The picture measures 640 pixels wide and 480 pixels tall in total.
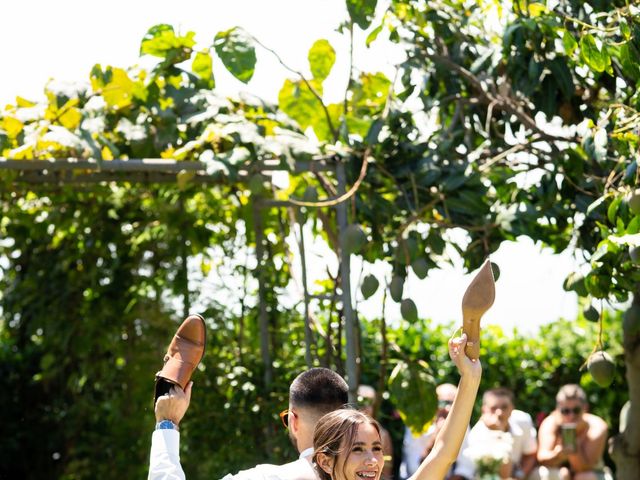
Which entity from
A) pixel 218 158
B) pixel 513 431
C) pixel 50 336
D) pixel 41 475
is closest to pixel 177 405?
pixel 218 158

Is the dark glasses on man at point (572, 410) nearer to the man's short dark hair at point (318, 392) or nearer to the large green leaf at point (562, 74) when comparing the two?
the large green leaf at point (562, 74)

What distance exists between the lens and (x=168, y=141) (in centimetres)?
539

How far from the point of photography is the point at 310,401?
3.12 m

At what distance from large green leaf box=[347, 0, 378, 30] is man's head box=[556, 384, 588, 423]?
8.42 feet

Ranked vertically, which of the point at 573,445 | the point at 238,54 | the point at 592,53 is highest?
the point at 238,54

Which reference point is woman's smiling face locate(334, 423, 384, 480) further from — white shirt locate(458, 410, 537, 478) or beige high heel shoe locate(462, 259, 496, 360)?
white shirt locate(458, 410, 537, 478)

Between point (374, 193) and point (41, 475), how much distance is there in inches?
153

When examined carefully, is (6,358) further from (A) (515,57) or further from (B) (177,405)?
(B) (177,405)

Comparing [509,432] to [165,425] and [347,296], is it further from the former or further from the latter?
[165,425]

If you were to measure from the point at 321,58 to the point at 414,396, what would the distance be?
1.66 m

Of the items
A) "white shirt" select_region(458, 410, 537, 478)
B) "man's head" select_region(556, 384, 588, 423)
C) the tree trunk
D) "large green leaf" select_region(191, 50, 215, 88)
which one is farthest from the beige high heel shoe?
"man's head" select_region(556, 384, 588, 423)

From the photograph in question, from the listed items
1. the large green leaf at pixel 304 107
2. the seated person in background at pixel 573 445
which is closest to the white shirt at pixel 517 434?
the seated person in background at pixel 573 445

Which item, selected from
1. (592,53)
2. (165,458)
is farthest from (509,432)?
(165,458)

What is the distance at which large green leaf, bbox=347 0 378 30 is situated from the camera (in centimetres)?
505
